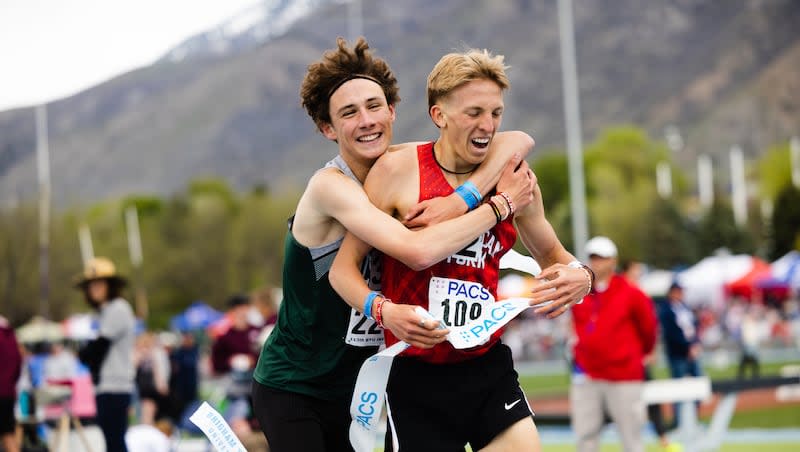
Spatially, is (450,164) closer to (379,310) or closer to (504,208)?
(504,208)

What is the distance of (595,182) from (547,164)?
13728mm

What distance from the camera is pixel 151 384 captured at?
17.8 m

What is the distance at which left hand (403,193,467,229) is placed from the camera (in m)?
4.71

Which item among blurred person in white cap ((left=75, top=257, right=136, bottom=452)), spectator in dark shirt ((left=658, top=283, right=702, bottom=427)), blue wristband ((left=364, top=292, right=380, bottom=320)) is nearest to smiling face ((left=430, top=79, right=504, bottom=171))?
blue wristband ((left=364, top=292, right=380, bottom=320))

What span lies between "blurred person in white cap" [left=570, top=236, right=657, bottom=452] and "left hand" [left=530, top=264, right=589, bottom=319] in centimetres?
625

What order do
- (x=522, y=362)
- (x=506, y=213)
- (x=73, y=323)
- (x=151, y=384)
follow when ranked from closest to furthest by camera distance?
(x=506, y=213), (x=151, y=384), (x=73, y=323), (x=522, y=362)

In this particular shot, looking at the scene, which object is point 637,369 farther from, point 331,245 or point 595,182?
point 595,182

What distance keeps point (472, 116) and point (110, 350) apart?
6378mm

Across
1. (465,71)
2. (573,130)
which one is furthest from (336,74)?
(573,130)

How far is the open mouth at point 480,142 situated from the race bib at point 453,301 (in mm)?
549

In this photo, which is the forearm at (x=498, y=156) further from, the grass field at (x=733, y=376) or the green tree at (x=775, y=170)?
the green tree at (x=775, y=170)

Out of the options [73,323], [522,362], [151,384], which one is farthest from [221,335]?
[522,362]

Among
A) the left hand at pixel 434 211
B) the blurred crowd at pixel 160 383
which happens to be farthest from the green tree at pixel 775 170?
the left hand at pixel 434 211

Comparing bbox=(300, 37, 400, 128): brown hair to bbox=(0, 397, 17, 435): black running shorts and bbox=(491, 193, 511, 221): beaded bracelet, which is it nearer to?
bbox=(491, 193, 511, 221): beaded bracelet
